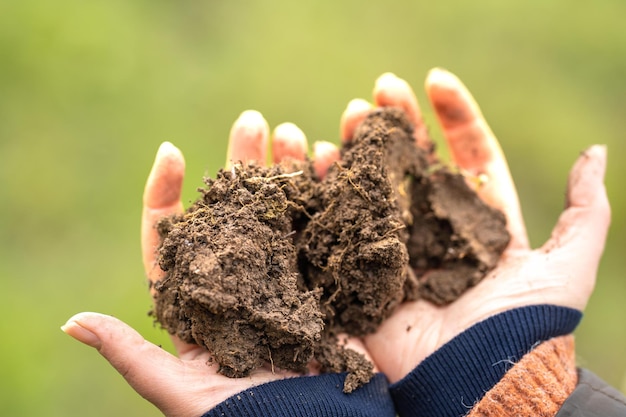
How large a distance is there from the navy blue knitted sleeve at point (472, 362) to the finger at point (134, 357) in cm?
87

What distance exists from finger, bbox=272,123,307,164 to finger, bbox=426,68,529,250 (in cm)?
73

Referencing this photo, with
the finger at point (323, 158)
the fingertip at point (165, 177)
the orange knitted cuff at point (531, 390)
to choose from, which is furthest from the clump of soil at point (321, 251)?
the orange knitted cuff at point (531, 390)

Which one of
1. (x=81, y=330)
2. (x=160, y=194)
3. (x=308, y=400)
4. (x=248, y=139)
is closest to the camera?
(x=81, y=330)

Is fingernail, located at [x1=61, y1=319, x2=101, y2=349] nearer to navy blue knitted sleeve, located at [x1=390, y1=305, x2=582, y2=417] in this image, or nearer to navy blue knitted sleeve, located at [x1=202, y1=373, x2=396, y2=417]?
navy blue knitted sleeve, located at [x1=202, y1=373, x2=396, y2=417]

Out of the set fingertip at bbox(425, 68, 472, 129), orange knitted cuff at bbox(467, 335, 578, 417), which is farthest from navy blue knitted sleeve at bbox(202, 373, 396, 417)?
fingertip at bbox(425, 68, 472, 129)

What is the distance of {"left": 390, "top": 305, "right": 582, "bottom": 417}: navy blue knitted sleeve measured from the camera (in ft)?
6.38

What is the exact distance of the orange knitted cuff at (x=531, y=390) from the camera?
6.13 feet

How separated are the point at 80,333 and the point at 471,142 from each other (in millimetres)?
1955

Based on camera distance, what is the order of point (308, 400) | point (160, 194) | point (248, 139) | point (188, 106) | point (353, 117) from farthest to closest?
1. point (188, 106)
2. point (353, 117)
3. point (248, 139)
4. point (160, 194)
5. point (308, 400)

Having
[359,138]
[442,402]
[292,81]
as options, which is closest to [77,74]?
[292,81]

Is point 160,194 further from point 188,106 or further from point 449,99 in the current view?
point 188,106

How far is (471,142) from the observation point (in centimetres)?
260

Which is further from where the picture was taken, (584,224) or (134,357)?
(584,224)

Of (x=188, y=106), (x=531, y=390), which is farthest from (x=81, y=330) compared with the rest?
(x=188, y=106)
